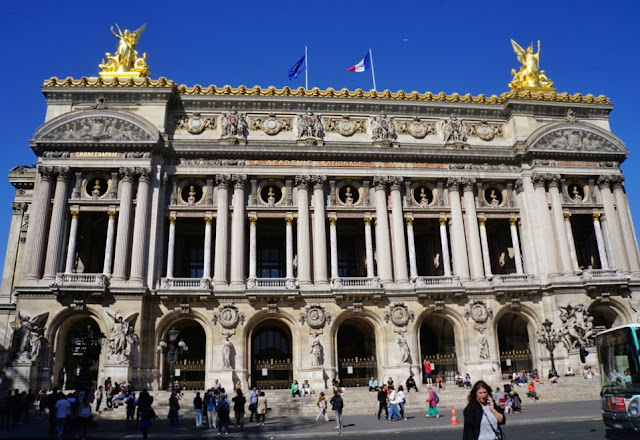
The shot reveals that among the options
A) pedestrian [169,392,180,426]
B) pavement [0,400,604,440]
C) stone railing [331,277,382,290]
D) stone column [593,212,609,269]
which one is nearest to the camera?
pavement [0,400,604,440]

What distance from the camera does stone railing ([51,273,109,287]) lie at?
1336 inches

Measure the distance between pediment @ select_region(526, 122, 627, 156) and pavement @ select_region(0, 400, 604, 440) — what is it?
2055 cm

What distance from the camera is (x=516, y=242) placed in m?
40.3

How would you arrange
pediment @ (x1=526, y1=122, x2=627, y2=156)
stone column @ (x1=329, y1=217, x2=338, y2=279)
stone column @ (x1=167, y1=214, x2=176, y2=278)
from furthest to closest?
1. pediment @ (x1=526, y1=122, x2=627, y2=156)
2. stone column @ (x1=329, y1=217, x2=338, y2=279)
3. stone column @ (x1=167, y1=214, x2=176, y2=278)

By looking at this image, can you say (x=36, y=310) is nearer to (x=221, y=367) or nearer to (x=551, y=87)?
(x=221, y=367)

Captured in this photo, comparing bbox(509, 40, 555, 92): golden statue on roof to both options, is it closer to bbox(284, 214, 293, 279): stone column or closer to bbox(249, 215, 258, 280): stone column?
bbox(284, 214, 293, 279): stone column

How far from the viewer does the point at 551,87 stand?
45000 mm

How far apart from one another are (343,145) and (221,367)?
58.6ft

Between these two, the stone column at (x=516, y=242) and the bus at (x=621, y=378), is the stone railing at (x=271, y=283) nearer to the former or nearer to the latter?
the stone column at (x=516, y=242)

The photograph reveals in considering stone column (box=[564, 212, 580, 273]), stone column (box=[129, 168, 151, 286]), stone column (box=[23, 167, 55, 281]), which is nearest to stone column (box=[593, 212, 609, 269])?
stone column (box=[564, 212, 580, 273])

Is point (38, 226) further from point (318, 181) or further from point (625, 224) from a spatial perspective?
point (625, 224)

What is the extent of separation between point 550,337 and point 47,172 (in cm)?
3500

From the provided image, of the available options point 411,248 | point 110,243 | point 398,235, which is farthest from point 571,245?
point 110,243

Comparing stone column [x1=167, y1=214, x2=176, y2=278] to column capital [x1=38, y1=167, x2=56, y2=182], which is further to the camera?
stone column [x1=167, y1=214, x2=176, y2=278]
